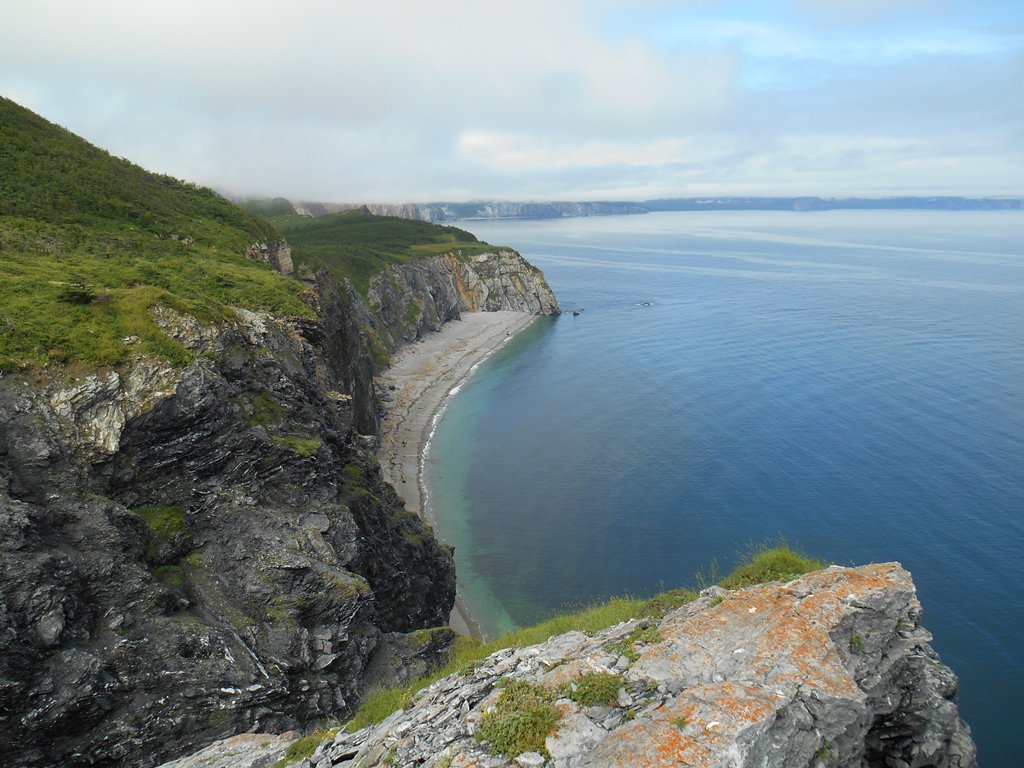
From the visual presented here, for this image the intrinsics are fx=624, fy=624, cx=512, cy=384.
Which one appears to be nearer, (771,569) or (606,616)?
(771,569)

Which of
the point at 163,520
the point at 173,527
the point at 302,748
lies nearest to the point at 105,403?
the point at 163,520

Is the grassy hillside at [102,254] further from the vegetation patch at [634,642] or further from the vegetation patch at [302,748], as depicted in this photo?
the vegetation patch at [634,642]

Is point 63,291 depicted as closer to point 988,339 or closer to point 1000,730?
point 1000,730

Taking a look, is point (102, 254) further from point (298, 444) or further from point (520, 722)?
point (520, 722)

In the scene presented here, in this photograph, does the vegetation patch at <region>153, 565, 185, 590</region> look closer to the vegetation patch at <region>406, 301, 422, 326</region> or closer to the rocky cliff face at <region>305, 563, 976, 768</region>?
the rocky cliff face at <region>305, 563, 976, 768</region>

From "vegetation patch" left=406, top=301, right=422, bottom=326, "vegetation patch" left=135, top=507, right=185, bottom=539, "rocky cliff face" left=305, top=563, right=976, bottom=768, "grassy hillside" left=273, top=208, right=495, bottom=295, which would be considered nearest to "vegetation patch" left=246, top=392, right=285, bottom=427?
"vegetation patch" left=135, top=507, right=185, bottom=539
